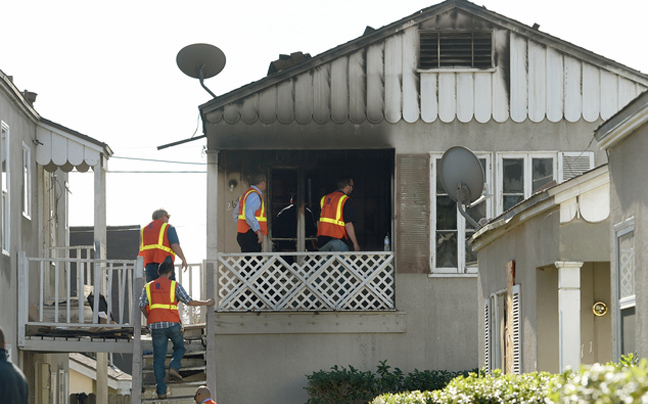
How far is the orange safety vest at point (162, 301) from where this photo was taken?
15.1m

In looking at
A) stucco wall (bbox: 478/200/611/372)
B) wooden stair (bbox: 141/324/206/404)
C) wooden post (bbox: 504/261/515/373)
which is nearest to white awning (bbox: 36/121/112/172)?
wooden stair (bbox: 141/324/206/404)

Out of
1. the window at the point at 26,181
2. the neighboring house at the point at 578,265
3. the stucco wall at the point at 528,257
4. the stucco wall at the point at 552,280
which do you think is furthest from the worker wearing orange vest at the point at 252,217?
the stucco wall at the point at 552,280

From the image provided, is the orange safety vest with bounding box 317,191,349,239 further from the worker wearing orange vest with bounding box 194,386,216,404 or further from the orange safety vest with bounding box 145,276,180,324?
the worker wearing orange vest with bounding box 194,386,216,404

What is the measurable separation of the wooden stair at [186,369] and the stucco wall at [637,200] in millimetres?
7023

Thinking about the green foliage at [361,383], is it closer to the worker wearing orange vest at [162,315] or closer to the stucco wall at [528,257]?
the worker wearing orange vest at [162,315]

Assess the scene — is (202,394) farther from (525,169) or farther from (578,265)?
(525,169)

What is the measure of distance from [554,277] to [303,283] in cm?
624

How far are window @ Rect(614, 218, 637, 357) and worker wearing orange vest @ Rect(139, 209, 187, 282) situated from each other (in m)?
7.08

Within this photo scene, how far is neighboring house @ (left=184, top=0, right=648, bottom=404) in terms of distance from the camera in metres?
18.4

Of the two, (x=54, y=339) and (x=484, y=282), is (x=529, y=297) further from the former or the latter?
(x=54, y=339)

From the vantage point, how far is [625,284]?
1020 centimetres

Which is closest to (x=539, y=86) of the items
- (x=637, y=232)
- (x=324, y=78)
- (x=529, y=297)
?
(x=324, y=78)

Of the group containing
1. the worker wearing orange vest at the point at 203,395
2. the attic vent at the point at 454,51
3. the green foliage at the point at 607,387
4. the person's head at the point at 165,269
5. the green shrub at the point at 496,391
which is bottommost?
the worker wearing orange vest at the point at 203,395

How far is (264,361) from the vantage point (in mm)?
18375
